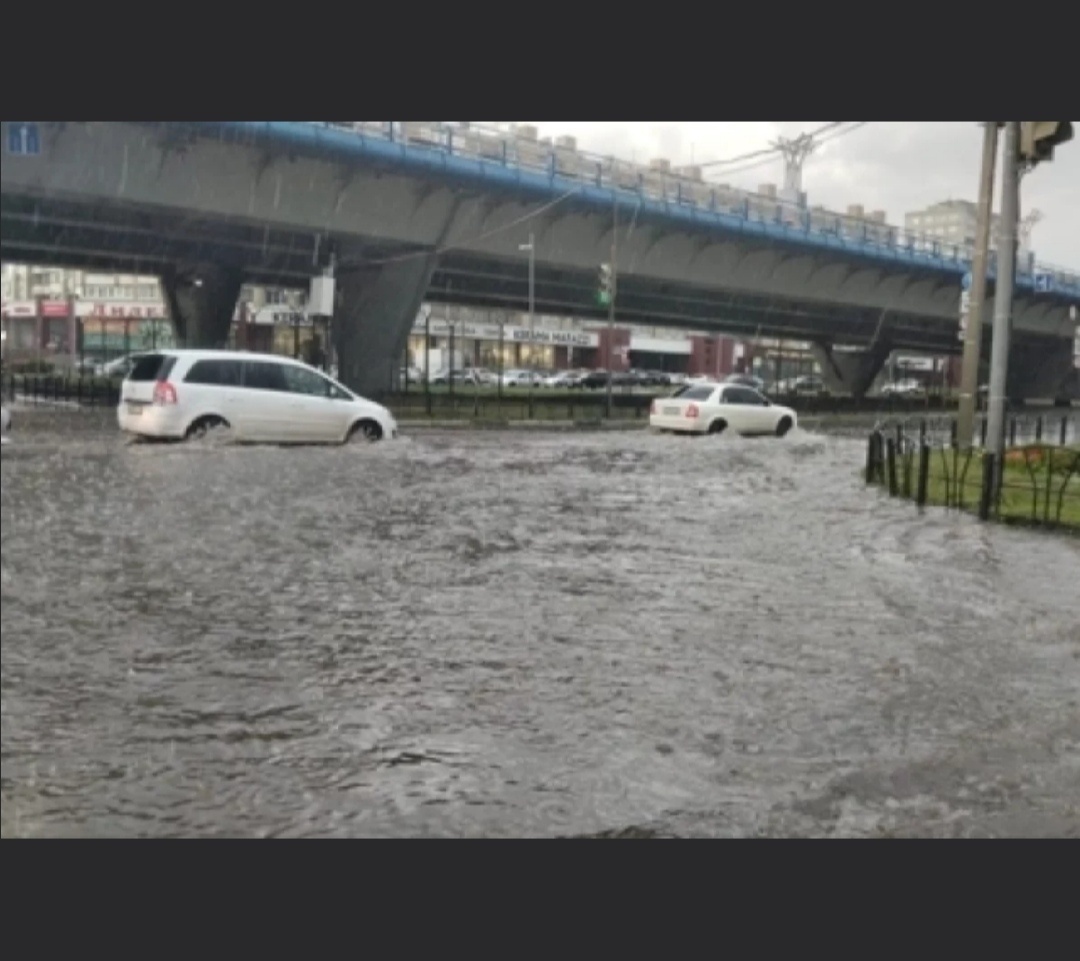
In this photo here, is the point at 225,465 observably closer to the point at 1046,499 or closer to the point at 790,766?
the point at 790,766

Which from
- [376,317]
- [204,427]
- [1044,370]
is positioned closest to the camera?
[204,427]

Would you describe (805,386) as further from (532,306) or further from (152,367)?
(152,367)

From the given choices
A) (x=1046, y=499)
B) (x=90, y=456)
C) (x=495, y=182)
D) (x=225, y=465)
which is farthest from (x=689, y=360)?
(x=1046, y=499)

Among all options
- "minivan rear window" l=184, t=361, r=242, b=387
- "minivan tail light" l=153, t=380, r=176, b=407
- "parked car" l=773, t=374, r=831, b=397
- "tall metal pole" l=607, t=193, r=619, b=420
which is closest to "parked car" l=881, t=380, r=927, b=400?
"parked car" l=773, t=374, r=831, b=397

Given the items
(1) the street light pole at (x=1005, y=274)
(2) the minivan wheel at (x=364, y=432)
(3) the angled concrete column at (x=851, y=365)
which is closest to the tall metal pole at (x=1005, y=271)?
(1) the street light pole at (x=1005, y=274)

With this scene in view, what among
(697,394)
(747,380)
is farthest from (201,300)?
(747,380)
